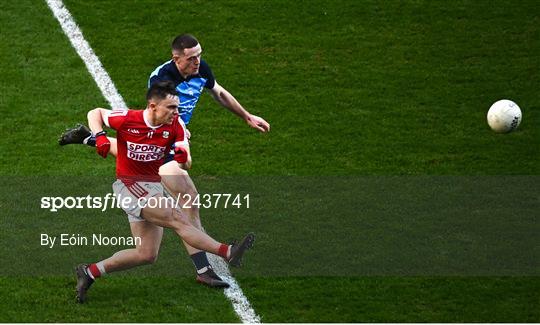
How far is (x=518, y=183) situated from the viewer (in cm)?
1397

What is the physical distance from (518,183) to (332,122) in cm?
275

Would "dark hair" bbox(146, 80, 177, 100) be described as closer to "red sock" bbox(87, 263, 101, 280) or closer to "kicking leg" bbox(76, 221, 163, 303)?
"kicking leg" bbox(76, 221, 163, 303)

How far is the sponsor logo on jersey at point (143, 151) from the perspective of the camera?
11.0 m

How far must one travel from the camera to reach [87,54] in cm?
1673

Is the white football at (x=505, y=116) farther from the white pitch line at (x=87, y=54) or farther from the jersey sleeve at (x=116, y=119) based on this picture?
the jersey sleeve at (x=116, y=119)

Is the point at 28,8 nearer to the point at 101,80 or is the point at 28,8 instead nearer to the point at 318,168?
the point at 101,80

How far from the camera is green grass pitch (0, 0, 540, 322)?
11.4 meters

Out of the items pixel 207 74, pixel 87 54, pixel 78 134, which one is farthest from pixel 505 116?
pixel 87 54

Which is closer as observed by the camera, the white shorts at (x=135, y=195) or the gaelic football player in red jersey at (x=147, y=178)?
the gaelic football player in red jersey at (x=147, y=178)

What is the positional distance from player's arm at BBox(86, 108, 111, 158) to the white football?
5.41m

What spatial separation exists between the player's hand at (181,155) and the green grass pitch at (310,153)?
1515mm

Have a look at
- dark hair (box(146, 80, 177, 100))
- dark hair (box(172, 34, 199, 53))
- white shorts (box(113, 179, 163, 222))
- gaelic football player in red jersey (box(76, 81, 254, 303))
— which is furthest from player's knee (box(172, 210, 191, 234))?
dark hair (box(172, 34, 199, 53))

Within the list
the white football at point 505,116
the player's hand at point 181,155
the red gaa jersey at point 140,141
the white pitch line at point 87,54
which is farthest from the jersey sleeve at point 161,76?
the white football at point 505,116

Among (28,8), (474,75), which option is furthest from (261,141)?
(28,8)
